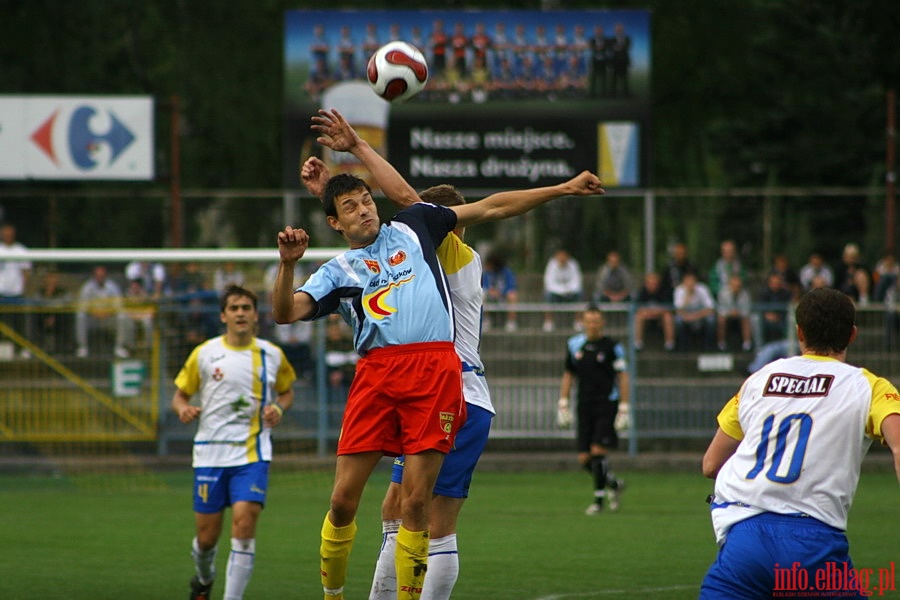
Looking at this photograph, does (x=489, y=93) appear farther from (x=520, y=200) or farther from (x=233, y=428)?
(x=520, y=200)

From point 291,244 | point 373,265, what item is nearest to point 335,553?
point 373,265

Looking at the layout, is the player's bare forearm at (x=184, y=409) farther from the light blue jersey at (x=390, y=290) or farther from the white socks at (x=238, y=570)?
the light blue jersey at (x=390, y=290)

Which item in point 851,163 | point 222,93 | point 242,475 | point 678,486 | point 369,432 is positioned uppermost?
point 222,93

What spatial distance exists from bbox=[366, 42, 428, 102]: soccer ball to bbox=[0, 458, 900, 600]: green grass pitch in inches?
134

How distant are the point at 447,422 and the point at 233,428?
2.71 meters

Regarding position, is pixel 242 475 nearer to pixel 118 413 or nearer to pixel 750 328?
pixel 118 413

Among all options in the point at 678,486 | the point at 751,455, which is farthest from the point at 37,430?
the point at 751,455

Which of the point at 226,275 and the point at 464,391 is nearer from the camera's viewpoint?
the point at 464,391

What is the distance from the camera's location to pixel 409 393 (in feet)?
20.7

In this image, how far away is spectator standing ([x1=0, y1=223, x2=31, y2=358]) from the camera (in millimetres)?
17781

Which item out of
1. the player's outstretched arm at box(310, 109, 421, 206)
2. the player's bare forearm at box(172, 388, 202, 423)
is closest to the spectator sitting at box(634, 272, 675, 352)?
the player's bare forearm at box(172, 388, 202, 423)

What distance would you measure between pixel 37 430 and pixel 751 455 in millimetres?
13877

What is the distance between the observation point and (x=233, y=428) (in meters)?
8.68

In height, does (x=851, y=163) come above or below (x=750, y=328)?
above
